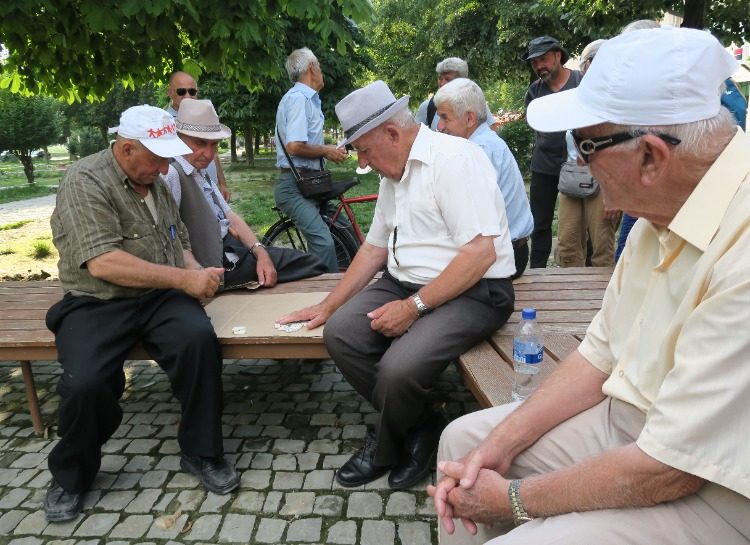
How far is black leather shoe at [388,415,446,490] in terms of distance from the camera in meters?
2.73

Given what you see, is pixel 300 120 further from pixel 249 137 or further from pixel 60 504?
pixel 249 137

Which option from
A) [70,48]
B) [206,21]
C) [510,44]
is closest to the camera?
[206,21]

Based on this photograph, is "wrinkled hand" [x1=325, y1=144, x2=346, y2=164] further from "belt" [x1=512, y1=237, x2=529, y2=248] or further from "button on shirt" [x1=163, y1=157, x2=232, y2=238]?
"belt" [x1=512, y1=237, x2=529, y2=248]

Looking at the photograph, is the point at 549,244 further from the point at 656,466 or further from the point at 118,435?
the point at 656,466

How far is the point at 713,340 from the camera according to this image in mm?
1187

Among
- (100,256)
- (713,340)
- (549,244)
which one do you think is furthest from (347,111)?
(549,244)

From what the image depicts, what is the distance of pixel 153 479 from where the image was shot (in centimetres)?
292

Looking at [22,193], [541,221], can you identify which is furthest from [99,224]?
[22,193]

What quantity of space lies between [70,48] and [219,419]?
12.4 feet

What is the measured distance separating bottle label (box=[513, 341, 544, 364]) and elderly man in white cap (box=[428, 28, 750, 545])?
2.29ft

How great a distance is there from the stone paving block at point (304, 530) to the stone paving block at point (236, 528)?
17 cm

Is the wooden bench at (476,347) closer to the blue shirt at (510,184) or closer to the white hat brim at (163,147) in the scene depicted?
the blue shirt at (510,184)

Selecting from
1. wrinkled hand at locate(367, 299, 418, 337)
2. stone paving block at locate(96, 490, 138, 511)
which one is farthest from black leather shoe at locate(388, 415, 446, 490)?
stone paving block at locate(96, 490, 138, 511)

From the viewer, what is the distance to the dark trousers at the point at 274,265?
393 cm
